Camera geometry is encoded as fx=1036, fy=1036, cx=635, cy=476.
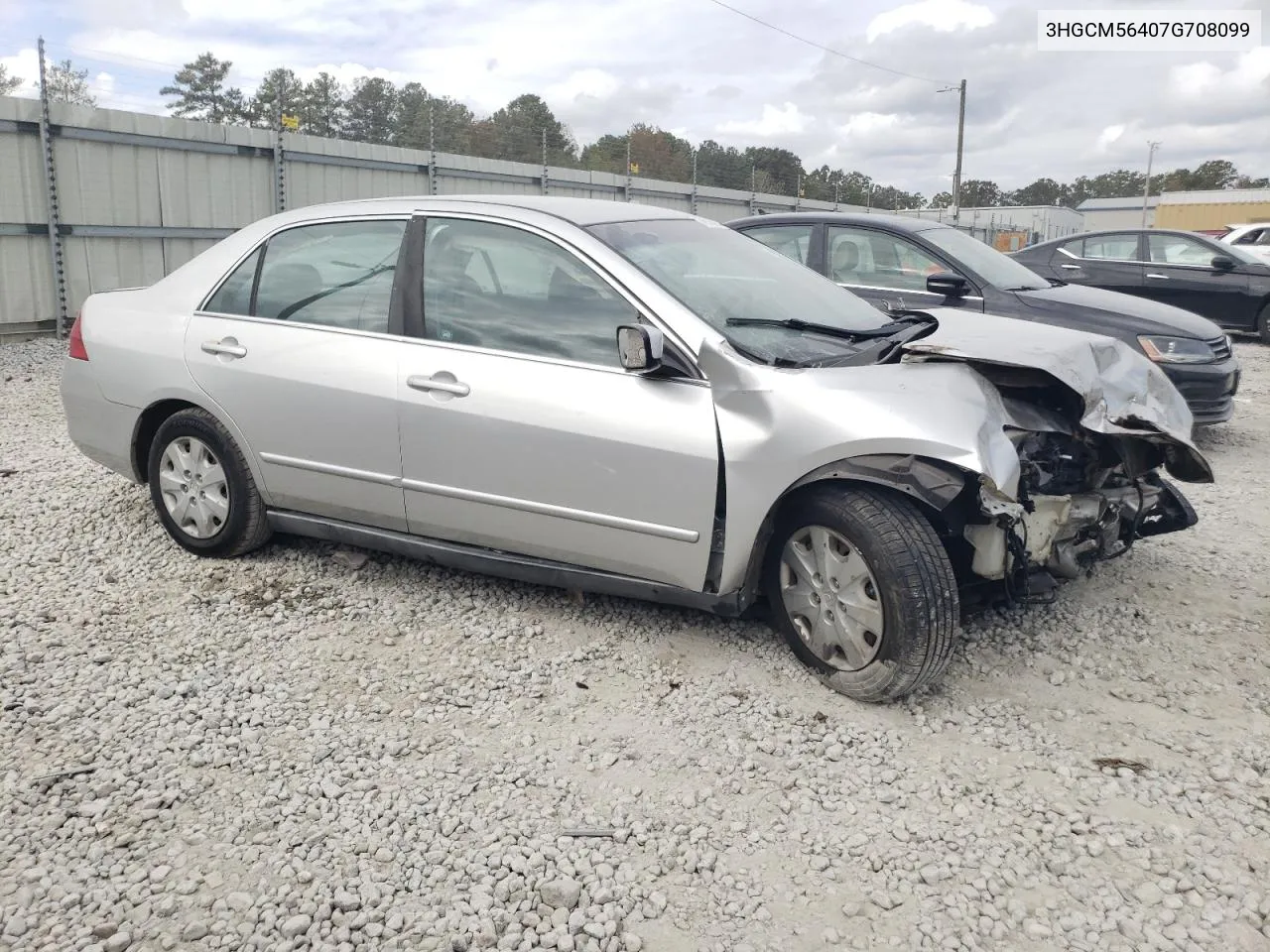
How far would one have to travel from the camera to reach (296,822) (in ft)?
9.13

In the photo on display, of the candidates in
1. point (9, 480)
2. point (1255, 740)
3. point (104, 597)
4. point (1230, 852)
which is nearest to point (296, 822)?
point (104, 597)

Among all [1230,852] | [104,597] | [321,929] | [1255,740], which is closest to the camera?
[321,929]

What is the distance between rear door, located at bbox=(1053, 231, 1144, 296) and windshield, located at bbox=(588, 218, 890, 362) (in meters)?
7.56

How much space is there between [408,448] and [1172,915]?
284 cm

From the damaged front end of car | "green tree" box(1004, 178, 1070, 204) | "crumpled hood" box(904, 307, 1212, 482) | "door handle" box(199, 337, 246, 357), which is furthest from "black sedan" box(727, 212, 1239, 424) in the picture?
"green tree" box(1004, 178, 1070, 204)

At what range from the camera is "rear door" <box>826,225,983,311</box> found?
23.3ft

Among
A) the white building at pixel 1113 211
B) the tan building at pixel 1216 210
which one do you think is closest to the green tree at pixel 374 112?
the tan building at pixel 1216 210

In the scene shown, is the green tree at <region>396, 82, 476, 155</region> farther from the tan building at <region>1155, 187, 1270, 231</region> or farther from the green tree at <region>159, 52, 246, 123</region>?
the tan building at <region>1155, 187, 1270, 231</region>

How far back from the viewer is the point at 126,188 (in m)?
10.9

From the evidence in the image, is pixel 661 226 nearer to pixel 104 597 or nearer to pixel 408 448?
pixel 408 448

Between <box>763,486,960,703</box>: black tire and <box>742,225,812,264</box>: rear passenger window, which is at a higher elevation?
<box>742,225,812,264</box>: rear passenger window

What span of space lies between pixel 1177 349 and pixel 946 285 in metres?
1.64

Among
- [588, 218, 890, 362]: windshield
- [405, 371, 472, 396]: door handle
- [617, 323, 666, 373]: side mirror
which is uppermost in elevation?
[588, 218, 890, 362]: windshield

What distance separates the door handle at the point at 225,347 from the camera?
4.33 m
